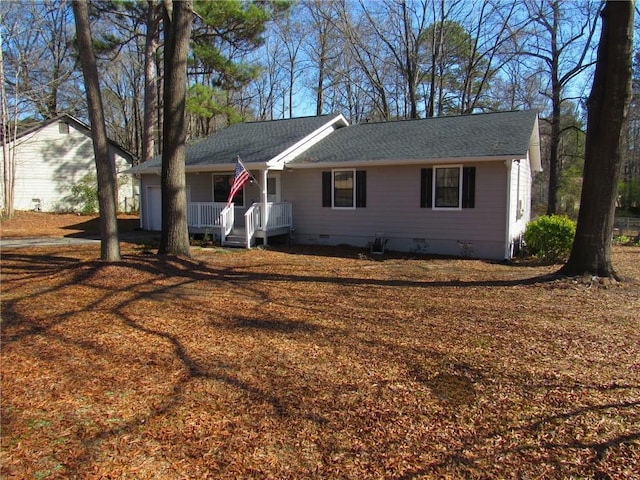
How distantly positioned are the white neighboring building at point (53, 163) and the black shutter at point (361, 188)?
1403cm

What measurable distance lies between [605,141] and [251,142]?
1163 centimetres

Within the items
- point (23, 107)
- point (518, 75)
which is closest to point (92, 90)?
point (23, 107)

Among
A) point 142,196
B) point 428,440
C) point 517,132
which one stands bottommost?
point 428,440

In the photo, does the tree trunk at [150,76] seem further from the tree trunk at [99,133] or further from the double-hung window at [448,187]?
the double-hung window at [448,187]

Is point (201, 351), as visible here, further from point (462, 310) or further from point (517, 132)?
point (517, 132)

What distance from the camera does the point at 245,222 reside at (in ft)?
44.5

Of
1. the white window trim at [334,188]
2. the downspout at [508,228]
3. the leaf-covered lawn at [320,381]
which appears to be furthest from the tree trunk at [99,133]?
the downspout at [508,228]

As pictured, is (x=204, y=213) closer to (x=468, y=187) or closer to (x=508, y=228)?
(x=468, y=187)

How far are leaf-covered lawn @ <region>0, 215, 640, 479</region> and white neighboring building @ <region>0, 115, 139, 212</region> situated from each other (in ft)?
61.7

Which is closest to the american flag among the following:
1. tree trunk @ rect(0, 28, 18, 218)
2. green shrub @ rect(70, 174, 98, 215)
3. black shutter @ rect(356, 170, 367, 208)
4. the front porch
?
the front porch

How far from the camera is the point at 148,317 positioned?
19.1ft

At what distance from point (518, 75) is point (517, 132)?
1806 centimetres

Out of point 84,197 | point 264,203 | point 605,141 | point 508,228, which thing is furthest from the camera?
point 84,197

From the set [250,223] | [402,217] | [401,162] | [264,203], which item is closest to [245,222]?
[250,223]
